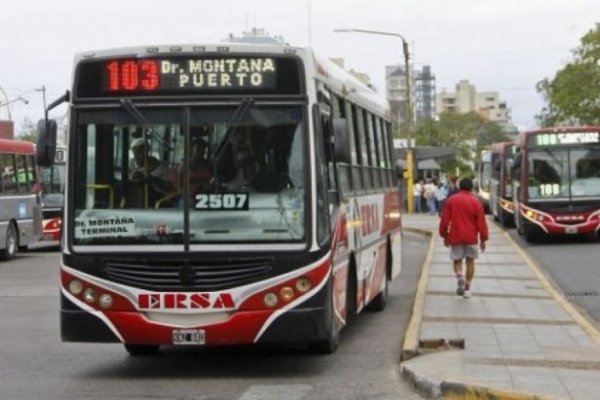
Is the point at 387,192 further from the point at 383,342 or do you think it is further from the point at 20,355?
the point at 20,355

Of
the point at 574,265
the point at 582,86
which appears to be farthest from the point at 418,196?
the point at 574,265

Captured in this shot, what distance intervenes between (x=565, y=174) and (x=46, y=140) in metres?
23.4

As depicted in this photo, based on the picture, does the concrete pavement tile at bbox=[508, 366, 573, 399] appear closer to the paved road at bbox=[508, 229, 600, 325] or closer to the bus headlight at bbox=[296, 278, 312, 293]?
the bus headlight at bbox=[296, 278, 312, 293]

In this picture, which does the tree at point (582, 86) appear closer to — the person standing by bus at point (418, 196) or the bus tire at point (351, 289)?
the person standing by bus at point (418, 196)

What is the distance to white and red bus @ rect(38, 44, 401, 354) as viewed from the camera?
10.7m

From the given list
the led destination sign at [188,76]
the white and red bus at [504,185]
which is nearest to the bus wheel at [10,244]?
the white and red bus at [504,185]

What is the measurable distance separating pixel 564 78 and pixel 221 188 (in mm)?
62227

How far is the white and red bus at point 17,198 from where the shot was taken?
92.9ft

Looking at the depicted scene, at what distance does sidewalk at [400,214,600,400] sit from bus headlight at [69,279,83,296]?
A: 9.64 feet

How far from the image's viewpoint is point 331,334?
11344mm

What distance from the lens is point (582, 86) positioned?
69.4 meters

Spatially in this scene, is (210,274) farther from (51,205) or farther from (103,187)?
(51,205)

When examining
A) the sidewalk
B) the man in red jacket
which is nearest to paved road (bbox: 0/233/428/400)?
the sidewalk

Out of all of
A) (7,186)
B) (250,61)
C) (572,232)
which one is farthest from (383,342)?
(572,232)
